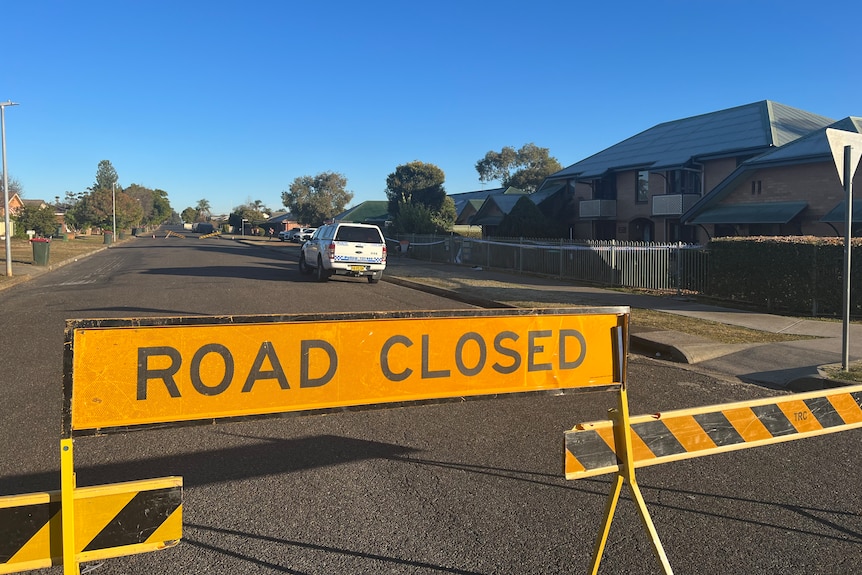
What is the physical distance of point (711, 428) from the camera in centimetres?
345

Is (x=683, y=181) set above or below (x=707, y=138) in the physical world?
below

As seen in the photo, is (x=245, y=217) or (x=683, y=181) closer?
(x=683, y=181)

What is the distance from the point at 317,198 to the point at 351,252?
227 ft

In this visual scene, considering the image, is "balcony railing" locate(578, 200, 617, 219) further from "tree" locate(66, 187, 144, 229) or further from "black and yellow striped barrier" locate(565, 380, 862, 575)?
"tree" locate(66, 187, 144, 229)

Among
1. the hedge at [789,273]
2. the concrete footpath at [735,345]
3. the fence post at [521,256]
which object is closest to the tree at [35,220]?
the fence post at [521,256]

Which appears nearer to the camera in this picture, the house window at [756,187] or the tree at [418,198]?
the house window at [756,187]

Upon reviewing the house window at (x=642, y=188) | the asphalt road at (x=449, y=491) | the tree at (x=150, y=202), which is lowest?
the asphalt road at (x=449, y=491)

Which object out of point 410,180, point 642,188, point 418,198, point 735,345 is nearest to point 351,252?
point 735,345

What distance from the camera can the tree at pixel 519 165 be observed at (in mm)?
85062

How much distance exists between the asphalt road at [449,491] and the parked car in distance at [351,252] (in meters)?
12.2

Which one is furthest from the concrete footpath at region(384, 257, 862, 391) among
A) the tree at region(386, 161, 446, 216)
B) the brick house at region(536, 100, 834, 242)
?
the tree at region(386, 161, 446, 216)

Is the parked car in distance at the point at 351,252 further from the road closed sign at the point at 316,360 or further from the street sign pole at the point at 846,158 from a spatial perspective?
the road closed sign at the point at 316,360

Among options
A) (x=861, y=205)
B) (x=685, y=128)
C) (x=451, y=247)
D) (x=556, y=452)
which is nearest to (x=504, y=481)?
(x=556, y=452)

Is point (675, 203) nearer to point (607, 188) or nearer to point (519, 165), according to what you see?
point (607, 188)
